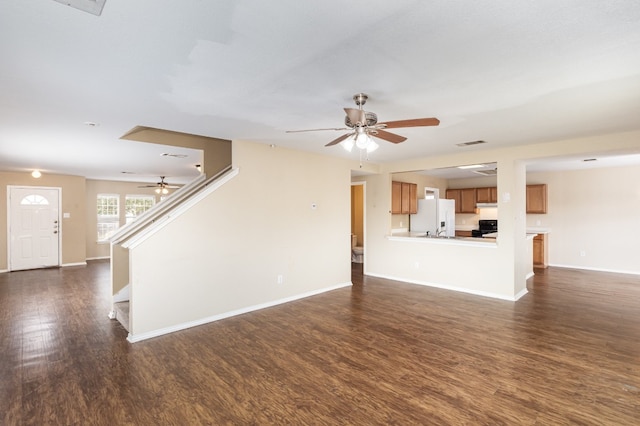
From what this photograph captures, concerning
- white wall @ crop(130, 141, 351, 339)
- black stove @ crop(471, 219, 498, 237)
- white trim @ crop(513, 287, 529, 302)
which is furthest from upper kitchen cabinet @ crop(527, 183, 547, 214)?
white wall @ crop(130, 141, 351, 339)

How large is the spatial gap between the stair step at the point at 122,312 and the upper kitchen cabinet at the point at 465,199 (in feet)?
26.4

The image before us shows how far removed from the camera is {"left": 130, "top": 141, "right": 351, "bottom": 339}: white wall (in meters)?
3.64

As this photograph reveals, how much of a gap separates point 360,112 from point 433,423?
7.32 feet

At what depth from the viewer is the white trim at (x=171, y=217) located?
349 cm

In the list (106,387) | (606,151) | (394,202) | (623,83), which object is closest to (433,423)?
(106,387)

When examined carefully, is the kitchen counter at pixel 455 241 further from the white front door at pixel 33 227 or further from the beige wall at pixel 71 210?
the white front door at pixel 33 227

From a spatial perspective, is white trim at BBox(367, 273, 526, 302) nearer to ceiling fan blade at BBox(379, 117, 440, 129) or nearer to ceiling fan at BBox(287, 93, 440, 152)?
ceiling fan at BBox(287, 93, 440, 152)

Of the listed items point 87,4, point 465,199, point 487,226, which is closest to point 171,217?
point 87,4

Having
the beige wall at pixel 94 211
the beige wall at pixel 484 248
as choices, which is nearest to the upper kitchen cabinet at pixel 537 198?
the beige wall at pixel 484 248

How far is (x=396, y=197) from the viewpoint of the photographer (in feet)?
22.3

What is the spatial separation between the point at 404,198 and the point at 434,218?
87cm

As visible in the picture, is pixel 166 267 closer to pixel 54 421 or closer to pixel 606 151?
pixel 54 421

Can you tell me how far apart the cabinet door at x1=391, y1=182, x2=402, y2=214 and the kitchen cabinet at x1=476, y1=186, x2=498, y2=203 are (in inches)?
114

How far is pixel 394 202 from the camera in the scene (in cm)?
672
